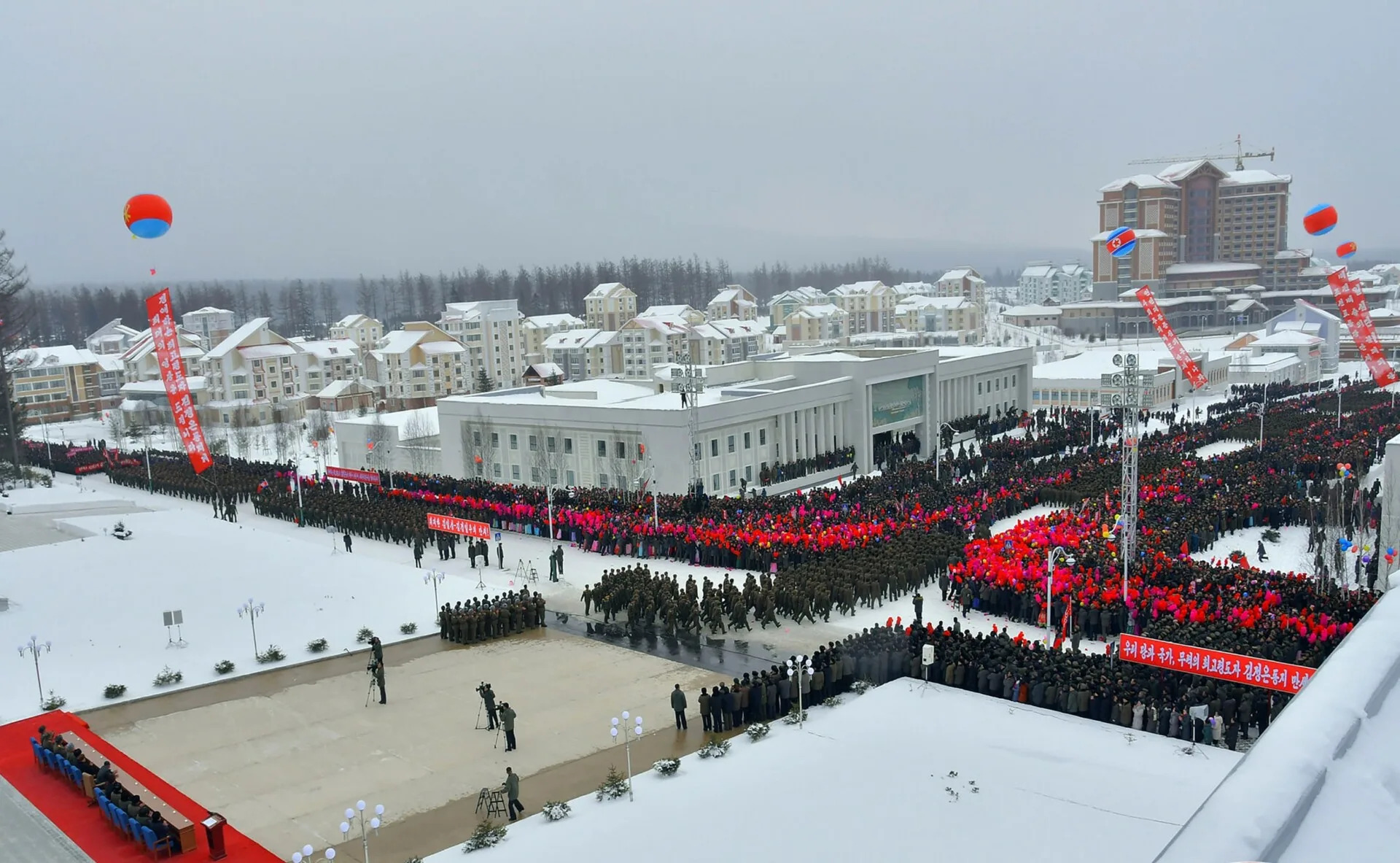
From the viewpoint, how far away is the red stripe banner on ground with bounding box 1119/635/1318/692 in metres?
12.7

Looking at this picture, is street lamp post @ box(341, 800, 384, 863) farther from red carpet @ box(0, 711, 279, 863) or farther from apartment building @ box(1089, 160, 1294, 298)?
apartment building @ box(1089, 160, 1294, 298)

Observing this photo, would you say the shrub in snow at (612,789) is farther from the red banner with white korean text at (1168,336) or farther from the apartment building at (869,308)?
the apartment building at (869,308)

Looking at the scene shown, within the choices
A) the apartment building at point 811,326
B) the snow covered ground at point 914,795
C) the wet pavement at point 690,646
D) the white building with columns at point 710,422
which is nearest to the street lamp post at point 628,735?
the snow covered ground at point 914,795

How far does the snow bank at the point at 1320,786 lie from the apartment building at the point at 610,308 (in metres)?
93.5

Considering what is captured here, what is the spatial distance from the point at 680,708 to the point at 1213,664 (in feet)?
23.9

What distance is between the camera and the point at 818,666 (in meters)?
14.8

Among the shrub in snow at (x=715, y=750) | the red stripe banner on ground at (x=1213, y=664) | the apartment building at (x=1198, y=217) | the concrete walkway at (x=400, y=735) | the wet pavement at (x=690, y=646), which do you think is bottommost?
the wet pavement at (x=690, y=646)


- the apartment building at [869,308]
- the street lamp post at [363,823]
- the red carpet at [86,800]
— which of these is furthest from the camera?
the apartment building at [869,308]

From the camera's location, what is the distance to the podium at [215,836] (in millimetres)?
10641

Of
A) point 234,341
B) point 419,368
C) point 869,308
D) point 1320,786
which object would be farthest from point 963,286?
point 1320,786

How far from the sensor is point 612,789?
1180cm

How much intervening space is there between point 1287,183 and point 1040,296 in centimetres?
5834

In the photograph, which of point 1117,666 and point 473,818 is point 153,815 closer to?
point 473,818

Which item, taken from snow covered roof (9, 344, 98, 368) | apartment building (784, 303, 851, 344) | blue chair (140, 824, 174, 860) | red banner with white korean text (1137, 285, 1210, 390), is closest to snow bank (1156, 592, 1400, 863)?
blue chair (140, 824, 174, 860)
